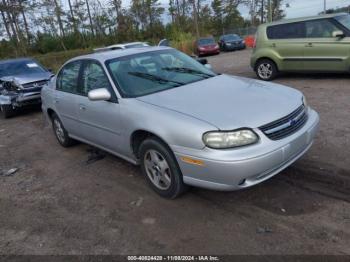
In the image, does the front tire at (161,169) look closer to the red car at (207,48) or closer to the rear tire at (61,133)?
the rear tire at (61,133)

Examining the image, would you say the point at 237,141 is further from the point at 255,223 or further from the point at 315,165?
the point at 315,165

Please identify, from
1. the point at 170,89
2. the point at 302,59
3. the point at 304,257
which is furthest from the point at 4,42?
the point at 304,257

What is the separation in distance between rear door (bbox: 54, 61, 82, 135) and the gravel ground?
69 centimetres

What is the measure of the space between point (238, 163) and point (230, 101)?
0.82 meters

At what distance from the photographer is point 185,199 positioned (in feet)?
12.8

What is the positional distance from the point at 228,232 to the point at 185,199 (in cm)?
77

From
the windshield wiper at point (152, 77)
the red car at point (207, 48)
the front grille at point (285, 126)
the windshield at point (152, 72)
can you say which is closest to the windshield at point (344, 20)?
the windshield at point (152, 72)

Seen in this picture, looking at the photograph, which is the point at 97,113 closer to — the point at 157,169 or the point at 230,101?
the point at 157,169

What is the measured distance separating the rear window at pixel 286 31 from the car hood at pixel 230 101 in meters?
5.62

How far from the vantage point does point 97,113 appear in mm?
4562

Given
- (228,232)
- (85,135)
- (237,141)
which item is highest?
(237,141)

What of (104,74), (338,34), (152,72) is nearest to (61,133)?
(104,74)

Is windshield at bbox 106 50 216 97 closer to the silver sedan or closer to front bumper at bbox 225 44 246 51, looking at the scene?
the silver sedan

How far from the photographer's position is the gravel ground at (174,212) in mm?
3115
